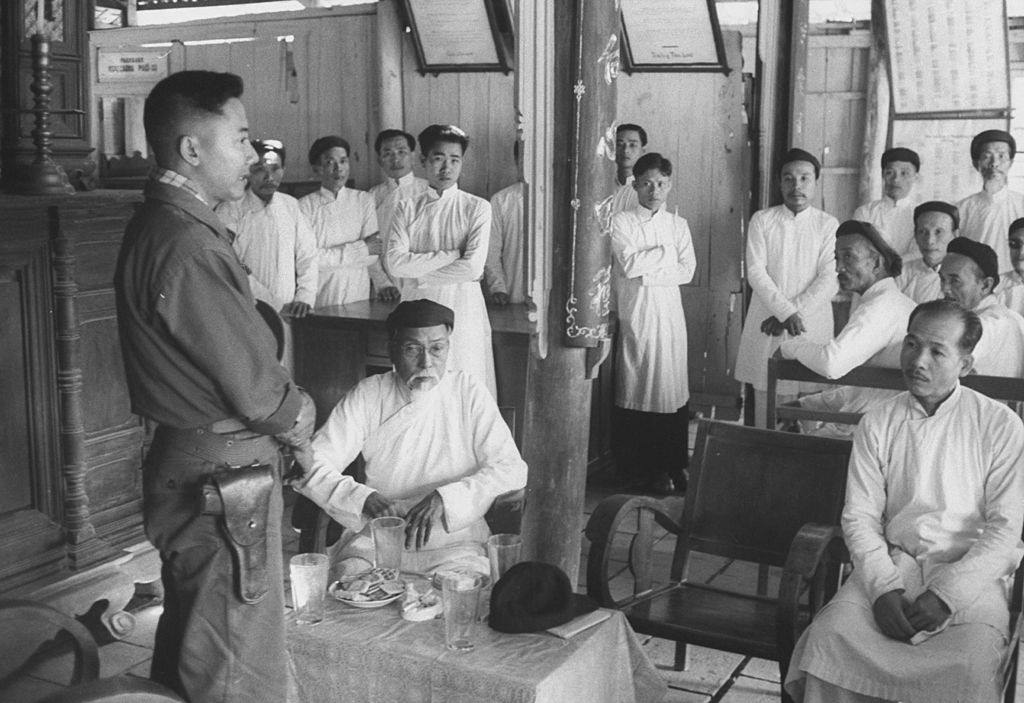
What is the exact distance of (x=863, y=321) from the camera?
15.0ft

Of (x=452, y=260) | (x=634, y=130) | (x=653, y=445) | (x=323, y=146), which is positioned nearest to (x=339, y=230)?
(x=323, y=146)

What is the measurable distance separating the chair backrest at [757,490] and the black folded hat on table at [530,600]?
1027mm

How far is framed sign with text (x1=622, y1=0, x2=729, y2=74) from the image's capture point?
23.6ft

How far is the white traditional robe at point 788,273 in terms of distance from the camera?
630 cm

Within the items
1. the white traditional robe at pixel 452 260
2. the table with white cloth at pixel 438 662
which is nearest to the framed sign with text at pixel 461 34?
the white traditional robe at pixel 452 260

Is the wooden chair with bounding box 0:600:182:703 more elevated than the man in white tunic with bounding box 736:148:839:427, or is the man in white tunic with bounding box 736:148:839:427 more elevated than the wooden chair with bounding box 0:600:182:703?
the man in white tunic with bounding box 736:148:839:427

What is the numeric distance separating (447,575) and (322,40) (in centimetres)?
647

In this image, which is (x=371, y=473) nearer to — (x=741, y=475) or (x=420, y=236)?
(x=741, y=475)

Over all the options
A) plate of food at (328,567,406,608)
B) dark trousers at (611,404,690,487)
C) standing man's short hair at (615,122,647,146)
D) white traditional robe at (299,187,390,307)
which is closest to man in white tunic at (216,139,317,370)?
white traditional robe at (299,187,390,307)

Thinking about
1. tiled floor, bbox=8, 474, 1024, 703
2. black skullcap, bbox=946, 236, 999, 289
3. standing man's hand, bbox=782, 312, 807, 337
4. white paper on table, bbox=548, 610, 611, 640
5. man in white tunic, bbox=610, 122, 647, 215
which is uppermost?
man in white tunic, bbox=610, 122, 647, 215

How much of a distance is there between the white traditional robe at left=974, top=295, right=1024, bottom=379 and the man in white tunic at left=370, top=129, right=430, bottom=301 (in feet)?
12.4

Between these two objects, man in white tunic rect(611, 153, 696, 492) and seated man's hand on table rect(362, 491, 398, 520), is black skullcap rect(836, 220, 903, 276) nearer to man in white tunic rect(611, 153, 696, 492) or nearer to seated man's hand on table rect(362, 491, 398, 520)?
man in white tunic rect(611, 153, 696, 492)

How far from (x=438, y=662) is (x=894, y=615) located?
1.23 metres

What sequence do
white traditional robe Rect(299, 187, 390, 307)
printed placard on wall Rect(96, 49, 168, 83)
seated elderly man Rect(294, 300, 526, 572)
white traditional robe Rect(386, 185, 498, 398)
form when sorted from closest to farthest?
seated elderly man Rect(294, 300, 526, 572)
white traditional robe Rect(386, 185, 498, 398)
white traditional robe Rect(299, 187, 390, 307)
printed placard on wall Rect(96, 49, 168, 83)
